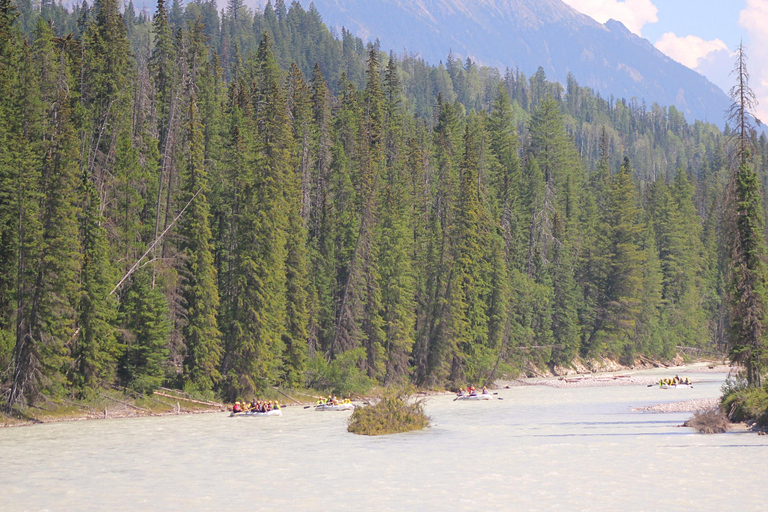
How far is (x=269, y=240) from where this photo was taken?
178ft

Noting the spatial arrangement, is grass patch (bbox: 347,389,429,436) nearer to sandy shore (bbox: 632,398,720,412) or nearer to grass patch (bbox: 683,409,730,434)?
grass patch (bbox: 683,409,730,434)

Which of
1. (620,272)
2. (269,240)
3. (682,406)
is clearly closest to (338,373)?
(269,240)

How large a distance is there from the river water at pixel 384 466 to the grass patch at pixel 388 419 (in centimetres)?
109

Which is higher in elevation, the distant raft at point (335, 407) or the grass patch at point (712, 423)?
the grass patch at point (712, 423)

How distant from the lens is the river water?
2244 centimetres

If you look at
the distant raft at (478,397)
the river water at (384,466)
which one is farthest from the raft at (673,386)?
the river water at (384,466)

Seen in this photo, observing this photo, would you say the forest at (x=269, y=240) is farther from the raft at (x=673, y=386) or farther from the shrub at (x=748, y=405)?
the raft at (x=673, y=386)

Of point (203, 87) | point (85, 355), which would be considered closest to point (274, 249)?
point (85, 355)

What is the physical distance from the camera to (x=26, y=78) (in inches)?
1863

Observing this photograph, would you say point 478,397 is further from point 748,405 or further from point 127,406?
point 748,405

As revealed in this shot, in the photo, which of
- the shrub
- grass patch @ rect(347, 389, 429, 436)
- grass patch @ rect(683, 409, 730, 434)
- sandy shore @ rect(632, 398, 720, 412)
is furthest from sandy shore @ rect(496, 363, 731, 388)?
grass patch @ rect(683, 409, 730, 434)

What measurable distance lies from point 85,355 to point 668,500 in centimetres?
3393

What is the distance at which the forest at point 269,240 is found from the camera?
144 feet

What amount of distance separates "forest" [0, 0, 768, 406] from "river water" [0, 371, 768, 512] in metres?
7.18
